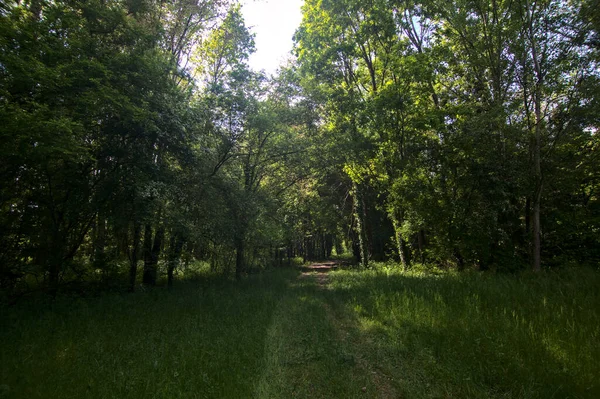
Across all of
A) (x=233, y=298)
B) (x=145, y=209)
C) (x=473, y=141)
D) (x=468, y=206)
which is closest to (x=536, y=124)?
(x=473, y=141)

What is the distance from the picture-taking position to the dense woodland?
308 inches

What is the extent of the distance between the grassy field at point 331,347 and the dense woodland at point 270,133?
2829mm

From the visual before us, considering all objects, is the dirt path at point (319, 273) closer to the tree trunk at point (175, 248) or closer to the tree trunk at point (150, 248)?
the tree trunk at point (175, 248)

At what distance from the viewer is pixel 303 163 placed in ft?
58.0

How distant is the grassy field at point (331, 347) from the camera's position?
402 centimetres

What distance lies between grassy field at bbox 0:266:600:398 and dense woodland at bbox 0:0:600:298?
2829 millimetres

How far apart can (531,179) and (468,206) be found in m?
2.26

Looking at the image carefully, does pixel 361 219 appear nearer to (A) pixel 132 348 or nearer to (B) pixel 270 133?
(B) pixel 270 133

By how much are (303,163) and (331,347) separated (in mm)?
13080

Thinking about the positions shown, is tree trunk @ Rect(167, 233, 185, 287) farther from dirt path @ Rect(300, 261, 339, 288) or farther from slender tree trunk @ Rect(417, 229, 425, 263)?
slender tree trunk @ Rect(417, 229, 425, 263)

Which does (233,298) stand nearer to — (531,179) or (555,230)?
(531,179)

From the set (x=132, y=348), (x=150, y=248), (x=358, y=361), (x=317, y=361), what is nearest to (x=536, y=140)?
(x=358, y=361)

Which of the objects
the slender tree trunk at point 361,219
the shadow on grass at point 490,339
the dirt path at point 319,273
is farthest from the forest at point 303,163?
the dirt path at point 319,273

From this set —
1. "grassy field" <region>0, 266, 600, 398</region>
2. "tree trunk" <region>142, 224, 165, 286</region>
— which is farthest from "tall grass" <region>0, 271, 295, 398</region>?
"tree trunk" <region>142, 224, 165, 286</region>
